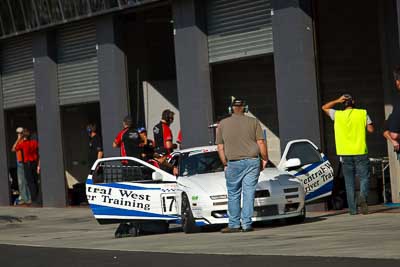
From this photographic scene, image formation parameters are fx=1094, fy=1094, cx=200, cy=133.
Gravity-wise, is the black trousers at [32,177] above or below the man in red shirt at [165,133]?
below

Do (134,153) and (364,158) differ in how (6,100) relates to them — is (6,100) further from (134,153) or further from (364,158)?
(364,158)

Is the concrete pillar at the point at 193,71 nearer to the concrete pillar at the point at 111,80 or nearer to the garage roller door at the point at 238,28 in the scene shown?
the garage roller door at the point at 238,28

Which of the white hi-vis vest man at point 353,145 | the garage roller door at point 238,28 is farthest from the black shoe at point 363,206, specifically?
the garage roller door at point 238,28

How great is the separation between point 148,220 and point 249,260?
17.9 ft

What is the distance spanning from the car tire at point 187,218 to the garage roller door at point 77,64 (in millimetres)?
10010

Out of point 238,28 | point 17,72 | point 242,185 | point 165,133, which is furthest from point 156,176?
point 17,72

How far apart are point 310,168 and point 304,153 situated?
1.54ft

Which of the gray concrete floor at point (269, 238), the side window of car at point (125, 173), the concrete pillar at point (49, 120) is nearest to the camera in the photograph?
the gray concrete floor at point (269, 238)

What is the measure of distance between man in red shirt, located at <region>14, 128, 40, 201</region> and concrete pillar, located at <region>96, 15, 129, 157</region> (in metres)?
3.74

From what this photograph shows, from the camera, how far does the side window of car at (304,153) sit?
17.6 metres

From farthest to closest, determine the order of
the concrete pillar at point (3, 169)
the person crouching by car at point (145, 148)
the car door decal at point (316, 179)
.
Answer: the concrete pillar at point (3, 169), the person crouching by car at point (145, 148), the car door decal at point (316, 179)

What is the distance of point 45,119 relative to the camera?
90.2 ft

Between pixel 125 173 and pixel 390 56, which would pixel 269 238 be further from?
pixel 390 56

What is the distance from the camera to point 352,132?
16.9 meters
